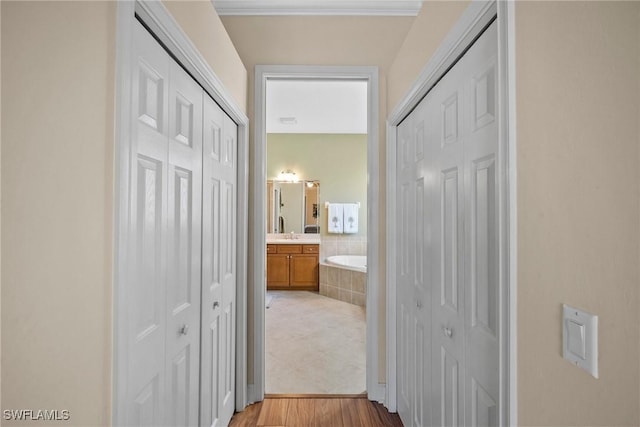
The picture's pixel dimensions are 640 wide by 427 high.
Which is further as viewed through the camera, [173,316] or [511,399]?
[173,316]

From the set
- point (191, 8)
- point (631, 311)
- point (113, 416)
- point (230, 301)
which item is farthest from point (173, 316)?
point (631, 311)

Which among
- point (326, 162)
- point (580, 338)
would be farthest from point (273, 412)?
point (326, 162)

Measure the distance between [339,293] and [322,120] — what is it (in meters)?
2.75

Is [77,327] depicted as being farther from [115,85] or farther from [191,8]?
[191,8]

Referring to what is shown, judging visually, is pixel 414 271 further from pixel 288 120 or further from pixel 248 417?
pixel 288 120

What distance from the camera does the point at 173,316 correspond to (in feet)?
4.19

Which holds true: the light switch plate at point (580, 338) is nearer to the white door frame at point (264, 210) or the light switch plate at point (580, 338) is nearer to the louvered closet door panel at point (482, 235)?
the louvered closet door panel at point (482, 235)

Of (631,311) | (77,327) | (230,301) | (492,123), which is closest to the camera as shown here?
(631,311)

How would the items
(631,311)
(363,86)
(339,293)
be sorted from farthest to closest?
1. (339,293)
2. (363,86)
3. (631,311)

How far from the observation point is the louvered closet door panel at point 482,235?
101 centimetres

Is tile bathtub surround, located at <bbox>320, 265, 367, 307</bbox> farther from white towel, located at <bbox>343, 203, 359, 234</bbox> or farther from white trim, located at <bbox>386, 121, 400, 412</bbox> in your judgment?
white trim, located at <bbox>386, 121, 400, 412</bbox>

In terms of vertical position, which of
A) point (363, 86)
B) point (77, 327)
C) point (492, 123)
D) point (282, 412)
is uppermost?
point (363, 86)

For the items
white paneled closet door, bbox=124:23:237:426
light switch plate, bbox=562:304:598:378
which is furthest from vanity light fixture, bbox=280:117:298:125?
light switch plate, bbox=562:304:598:378

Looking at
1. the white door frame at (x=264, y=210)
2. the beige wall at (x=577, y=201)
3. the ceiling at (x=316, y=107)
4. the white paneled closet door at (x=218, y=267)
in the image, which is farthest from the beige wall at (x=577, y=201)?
the ceiling at (x=316, y=107)
